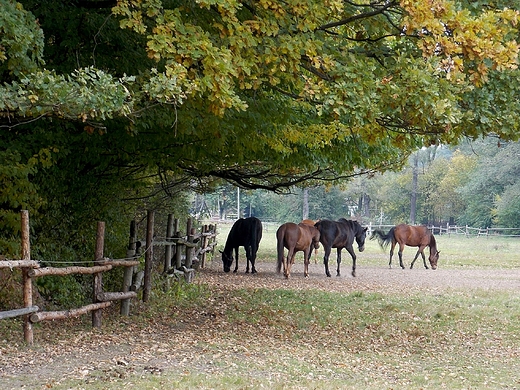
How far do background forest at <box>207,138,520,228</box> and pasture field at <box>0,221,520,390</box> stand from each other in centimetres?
4320

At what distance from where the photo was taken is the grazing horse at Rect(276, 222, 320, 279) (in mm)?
19578

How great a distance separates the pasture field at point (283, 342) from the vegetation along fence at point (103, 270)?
12.0 inches

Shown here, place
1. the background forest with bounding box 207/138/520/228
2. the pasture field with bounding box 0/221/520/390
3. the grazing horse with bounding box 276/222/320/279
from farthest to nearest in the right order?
the background forest with bounding box 207/138/520/228 → the grazing horse with bounding box 276/222/320/279 → the pasture field with bounding box 0/221/520/390

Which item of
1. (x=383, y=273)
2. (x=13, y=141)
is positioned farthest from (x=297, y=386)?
(x=383, y=273)

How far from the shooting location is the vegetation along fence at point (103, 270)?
27.9ft

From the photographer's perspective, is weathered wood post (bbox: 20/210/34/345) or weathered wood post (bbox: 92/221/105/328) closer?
weathered wood post (bbox: 20/210/34/345)

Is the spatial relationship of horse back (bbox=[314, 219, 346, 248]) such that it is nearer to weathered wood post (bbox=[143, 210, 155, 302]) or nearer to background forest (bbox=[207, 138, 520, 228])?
weathered wood post (bbox=[143, 210, 155, 302])

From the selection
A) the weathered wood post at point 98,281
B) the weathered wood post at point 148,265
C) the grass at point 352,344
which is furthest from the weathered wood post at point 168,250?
the weathered wood post at point 98,281

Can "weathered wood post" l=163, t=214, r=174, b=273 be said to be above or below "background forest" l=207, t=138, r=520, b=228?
below

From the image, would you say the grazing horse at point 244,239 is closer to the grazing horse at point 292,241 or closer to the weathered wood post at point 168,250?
the grazing horse at point 292,241

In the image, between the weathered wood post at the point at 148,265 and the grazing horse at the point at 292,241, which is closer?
the weathered wood post at the point at 148,265

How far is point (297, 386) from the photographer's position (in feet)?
22.6

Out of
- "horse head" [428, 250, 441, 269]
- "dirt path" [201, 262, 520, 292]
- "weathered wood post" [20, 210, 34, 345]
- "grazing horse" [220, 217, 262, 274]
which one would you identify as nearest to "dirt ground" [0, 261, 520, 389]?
"weathered wood post" [20, 210, 34, 345]

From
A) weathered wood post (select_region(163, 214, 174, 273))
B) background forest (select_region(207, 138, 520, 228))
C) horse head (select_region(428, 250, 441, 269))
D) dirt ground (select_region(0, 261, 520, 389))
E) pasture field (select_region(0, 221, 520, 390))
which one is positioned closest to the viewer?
dirt ground (select_region(0, 261, 520, 389))
